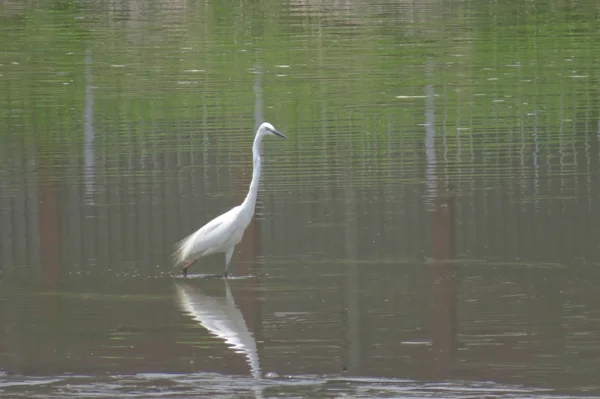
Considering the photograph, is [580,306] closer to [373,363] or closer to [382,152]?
[373,363]

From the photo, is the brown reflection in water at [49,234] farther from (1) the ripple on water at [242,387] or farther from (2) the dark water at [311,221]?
(1) the ripple on water at [242,387]

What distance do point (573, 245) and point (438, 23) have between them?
21.2 meters

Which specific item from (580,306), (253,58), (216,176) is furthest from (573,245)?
(253,58)

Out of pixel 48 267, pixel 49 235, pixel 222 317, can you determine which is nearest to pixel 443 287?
pixel 222 317

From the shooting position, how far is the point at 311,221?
13.4 metres

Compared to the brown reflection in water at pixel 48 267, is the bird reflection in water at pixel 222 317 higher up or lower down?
lower down

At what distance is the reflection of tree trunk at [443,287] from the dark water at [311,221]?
0.03 m

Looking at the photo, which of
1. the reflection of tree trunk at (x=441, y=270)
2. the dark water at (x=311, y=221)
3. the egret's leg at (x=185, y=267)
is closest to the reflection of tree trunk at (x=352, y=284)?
the dark water at (x=311, y=221)

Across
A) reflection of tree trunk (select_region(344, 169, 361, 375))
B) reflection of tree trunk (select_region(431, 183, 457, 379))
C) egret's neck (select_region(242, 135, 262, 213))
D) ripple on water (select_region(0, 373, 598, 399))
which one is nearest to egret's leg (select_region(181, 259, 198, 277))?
egret's neck (select_region(242, 135, 262, 213))

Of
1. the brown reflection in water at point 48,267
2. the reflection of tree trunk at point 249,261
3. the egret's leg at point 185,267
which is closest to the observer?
the brown reflection in water at point 48,267

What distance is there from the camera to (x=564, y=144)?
1731 cm

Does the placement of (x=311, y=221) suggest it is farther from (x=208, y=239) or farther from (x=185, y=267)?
(x=185, y=267)

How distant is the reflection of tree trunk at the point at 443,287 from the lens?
8.83m

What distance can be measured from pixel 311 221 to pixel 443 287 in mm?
2778
